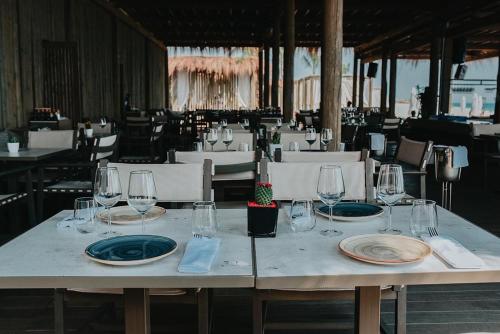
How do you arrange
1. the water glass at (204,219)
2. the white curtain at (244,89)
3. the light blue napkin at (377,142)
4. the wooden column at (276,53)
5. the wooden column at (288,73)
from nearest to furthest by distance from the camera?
the water glass at (204,219), the light blue napkin at (377,142), the wooden column at (288,73), the wooden column at (276,53), the white curtain at (244,89)

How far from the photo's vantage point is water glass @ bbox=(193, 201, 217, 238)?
168 centimetres

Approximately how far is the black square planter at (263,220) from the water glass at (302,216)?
0.32ft

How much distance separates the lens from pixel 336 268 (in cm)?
143

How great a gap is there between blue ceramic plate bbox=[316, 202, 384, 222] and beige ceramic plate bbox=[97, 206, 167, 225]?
0.63 metres

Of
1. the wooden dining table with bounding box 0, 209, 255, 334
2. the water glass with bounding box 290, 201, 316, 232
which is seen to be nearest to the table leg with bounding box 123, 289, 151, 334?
the wooden dining table with bounding box 0, 209, 255, 334

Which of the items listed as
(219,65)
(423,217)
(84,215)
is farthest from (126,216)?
(219,65)

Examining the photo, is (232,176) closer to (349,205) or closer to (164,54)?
(349,205)

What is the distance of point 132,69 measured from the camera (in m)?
16.4

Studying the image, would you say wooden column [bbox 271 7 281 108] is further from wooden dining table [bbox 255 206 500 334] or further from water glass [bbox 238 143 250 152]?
wooden dining table [bbox 255 206 500 334]

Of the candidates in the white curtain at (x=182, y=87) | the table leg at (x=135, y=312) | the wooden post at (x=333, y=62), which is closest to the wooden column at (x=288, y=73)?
the wooden post at (x=333, y=62)

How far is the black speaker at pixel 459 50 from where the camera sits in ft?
43.7

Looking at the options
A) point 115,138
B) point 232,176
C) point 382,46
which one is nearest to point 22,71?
point 115,138

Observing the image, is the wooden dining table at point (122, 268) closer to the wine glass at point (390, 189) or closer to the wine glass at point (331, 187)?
the wine glass at point (331, 187)

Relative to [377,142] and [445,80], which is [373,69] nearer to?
[445,80]
